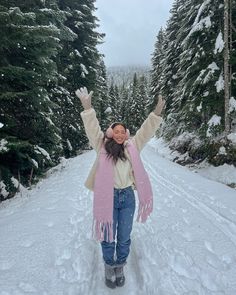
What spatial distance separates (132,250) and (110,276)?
1375 millimetres

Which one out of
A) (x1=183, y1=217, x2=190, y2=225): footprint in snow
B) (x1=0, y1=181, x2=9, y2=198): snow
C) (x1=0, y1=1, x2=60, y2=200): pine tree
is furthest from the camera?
(x1=0, y1=181, x2=9, y2=198): snow

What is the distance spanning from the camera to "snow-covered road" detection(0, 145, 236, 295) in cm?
487

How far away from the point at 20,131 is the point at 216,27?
38.2 feet

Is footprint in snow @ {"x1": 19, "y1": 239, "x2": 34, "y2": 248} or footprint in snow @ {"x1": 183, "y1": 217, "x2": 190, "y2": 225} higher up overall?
footprint in snow @ {"x1": 19, "y1": 239, "x2": 34, "y2": 248}

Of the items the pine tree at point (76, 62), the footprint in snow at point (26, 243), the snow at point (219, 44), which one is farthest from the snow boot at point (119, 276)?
the pine tree at point (76, 62)

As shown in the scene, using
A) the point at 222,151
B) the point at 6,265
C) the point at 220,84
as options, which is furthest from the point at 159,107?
the point at 220,84

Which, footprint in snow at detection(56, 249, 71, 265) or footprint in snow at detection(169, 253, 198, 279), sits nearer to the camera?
footprint in snow at detection(169, 253, 198, 279)

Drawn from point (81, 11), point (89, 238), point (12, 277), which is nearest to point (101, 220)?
point (12, 277)

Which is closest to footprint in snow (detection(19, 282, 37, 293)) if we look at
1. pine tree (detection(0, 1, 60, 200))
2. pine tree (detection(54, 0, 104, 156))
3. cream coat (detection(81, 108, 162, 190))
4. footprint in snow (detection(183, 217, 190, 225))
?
cream coat (detection(81, 108, 162, 190))

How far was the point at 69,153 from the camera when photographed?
78.1 ft

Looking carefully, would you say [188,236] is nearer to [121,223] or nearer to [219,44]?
[121,223]

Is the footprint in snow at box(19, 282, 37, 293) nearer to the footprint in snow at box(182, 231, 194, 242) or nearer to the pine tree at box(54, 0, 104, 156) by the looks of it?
the footprint in snow at box(182, 231, 194, 242)

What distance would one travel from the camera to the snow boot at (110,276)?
15.9ft

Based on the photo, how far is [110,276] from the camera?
488 centimetres
